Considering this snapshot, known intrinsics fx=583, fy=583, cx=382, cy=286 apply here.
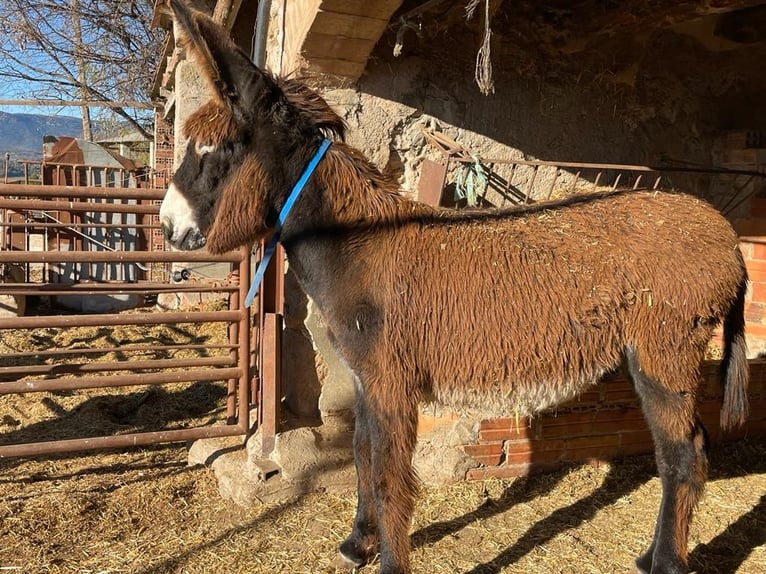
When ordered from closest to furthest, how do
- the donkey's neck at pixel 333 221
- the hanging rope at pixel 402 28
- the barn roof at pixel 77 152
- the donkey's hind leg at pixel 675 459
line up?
the donkey's neck at pixel 333 221 → the donkey's hind leg at pixel 675 459 → the hanging rope at pixel 402 28 → the barn roof at pixel 77 152

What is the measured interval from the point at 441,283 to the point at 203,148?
4.20ft

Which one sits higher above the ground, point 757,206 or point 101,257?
point 757,206

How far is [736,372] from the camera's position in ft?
10.3

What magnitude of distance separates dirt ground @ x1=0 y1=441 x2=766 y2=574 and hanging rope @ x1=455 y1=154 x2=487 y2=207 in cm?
200

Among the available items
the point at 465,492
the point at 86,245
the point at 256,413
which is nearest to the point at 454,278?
the point at 465,492

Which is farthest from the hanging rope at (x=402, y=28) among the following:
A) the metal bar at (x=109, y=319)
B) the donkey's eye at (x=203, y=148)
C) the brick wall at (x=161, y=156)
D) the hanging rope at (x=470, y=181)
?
the brick wall at (x=161, y=156)

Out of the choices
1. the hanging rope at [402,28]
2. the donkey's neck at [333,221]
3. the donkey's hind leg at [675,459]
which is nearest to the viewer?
the donkey's neck at [333,221]

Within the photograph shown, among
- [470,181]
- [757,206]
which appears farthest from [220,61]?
[757,206]

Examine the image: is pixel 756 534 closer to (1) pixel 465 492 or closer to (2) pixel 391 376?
(1) pixel 465 492

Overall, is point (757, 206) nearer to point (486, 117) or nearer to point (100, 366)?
point (486, 117)

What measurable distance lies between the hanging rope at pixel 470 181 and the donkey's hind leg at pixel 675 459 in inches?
62.2

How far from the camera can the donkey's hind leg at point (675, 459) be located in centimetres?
293

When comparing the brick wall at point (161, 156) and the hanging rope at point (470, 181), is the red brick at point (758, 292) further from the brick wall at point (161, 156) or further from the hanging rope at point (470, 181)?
the brick wall at point (161, 156)

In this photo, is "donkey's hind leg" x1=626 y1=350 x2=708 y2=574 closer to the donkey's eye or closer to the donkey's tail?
the donkey's tail
